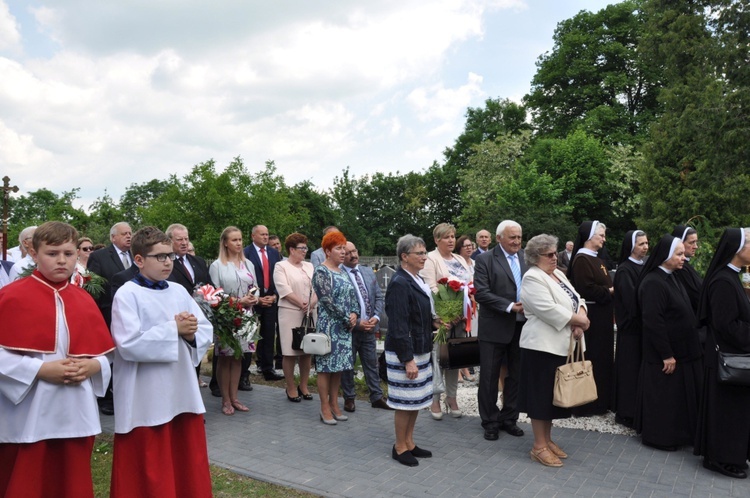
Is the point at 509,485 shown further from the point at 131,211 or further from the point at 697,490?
the point at 131,211

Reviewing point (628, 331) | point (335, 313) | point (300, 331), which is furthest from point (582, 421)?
point (300, 331)

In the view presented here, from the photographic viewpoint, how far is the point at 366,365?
25.1 feet

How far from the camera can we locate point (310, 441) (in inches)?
252

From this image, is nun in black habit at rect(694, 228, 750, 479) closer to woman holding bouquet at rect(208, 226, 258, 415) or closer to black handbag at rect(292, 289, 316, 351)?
black handbag at rect(292, 289, 316, 351)

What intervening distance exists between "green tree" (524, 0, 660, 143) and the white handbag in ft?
102

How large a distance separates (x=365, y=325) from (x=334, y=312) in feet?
1.37

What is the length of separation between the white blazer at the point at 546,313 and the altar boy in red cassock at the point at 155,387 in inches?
117

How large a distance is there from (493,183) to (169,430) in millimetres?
37522

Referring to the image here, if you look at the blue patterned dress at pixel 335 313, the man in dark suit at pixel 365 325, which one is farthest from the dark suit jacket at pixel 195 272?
the man in dark suit at pixel 365 325

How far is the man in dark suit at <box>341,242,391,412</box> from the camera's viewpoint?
7172mm

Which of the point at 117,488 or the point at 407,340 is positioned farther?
the point at 407,340

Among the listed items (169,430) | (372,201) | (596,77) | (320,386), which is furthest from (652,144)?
(372,201)

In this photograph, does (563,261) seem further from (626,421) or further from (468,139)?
(468,139)

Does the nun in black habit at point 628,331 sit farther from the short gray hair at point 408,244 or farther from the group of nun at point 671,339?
the short gray hair at point 408,244
